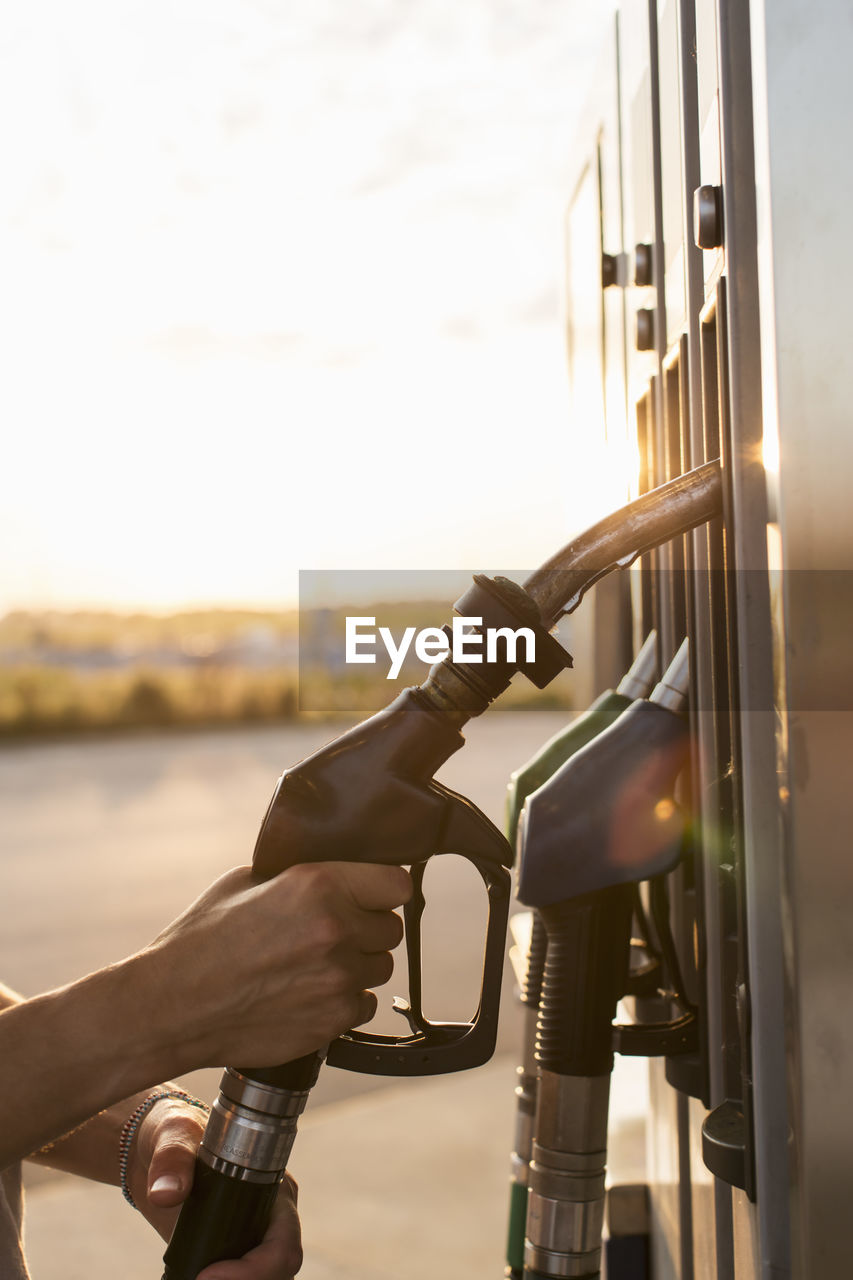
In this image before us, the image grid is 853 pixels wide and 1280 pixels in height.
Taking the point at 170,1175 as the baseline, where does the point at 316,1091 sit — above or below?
below

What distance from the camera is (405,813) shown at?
806 mm

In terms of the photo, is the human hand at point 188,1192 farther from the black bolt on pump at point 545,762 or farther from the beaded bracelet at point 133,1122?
the black bolt on pump at point 545,762

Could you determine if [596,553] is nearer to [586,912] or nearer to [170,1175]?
[586,912]

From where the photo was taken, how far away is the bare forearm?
0.83 metres

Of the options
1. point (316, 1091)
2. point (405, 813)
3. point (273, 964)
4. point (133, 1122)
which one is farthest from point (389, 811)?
point (316, 1091)

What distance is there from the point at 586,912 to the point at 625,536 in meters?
0.31

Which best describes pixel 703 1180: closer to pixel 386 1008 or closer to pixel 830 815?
pixel 830 815

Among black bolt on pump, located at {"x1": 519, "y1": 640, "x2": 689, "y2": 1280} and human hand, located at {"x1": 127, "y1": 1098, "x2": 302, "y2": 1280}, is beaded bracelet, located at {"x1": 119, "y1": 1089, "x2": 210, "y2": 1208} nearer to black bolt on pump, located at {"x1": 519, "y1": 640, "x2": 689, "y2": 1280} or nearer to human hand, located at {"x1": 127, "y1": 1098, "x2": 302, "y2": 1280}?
human hand, located at {"x1": 127, "y1": 1098, "x2": 302, "y2": 1280}

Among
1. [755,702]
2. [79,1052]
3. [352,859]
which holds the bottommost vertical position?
[79,1052]

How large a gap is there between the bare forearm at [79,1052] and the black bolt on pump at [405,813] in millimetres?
72

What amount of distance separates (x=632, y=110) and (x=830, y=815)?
852mm

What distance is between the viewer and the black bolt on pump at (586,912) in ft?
2.81

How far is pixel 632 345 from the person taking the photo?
1257 millimetres

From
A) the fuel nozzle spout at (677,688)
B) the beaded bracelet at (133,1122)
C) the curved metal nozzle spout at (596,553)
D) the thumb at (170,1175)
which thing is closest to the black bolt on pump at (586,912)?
the fuel nozzle spout at (677,688)
